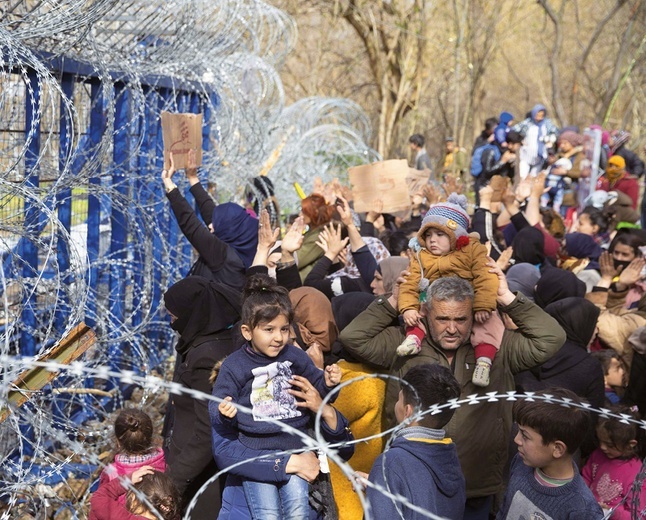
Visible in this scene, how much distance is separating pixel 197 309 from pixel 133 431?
63 centimetres

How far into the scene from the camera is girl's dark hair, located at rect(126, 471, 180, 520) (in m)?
3.11

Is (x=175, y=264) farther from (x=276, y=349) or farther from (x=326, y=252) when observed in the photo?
(x=276, y=349)

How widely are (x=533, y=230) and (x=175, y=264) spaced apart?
3.19 meters

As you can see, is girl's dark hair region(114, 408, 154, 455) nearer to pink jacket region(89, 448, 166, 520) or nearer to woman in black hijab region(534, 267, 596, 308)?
pink jacket region(89, 448, 166, 520)

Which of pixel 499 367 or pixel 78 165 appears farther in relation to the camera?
pixel 78 165

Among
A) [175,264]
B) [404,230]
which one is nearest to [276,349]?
[404,230]

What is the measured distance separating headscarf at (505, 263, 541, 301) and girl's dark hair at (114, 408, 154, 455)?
260cm

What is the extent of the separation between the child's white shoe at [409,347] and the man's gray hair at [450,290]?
17cm

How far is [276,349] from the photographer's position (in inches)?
125

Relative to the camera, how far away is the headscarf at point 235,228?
5.18 metres

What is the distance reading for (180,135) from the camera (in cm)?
553

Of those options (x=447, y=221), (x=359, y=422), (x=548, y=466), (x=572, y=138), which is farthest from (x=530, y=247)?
(x=572, y=138)

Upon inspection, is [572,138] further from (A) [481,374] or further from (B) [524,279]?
(A) [481,374]

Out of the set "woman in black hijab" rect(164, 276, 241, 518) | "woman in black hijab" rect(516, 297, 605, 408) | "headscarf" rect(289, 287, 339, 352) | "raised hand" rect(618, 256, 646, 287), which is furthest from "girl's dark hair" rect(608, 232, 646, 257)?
"woman in black hijab" rect(164, 276, 241, 518)
